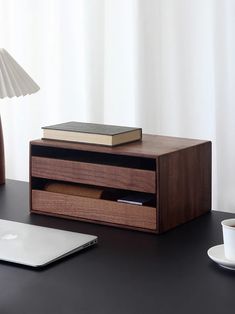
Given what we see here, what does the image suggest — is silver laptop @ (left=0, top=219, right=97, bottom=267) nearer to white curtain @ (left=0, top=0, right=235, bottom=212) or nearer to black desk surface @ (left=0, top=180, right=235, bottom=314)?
black desk surface @ (left=0, top=180, right=235, bottom=314)

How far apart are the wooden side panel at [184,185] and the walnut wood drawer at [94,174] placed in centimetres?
3

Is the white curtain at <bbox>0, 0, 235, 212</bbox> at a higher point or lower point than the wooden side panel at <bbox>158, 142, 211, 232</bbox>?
higher

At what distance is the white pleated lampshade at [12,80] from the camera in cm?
150

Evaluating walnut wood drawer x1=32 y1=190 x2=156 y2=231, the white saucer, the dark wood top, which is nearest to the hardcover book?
the dark wood top

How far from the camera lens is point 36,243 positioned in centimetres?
129

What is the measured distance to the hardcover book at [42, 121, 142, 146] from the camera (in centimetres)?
144

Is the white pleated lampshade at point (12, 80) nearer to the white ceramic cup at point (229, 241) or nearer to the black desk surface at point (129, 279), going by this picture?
the black desk surface at point (129, 279)

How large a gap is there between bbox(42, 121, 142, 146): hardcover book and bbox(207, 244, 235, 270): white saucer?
Answer: 33cm

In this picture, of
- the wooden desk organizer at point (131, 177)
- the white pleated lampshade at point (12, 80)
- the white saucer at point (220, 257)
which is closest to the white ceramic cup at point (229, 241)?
the white saucer at point (220, 257)

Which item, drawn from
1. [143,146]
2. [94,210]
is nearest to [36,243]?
[94,210]

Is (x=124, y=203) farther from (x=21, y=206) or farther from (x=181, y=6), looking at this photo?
(x=181, y=6)

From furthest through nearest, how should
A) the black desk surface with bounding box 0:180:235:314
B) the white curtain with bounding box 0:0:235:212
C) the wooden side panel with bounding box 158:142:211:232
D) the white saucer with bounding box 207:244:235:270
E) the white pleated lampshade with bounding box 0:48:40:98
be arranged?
the white curtain with bounding box 0:0:235:212 → the white pleated lampshade with bounding box 0:48:40:98 → the wooden side panel with bounding box 158:142:211:232 → the white saucer with bounding box 207:244:235:270 → the black desk surface with bounding box 0:180:235:314

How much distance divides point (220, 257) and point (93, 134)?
1.36 feet

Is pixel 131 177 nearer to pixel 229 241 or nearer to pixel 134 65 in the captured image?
pixel 229 241
